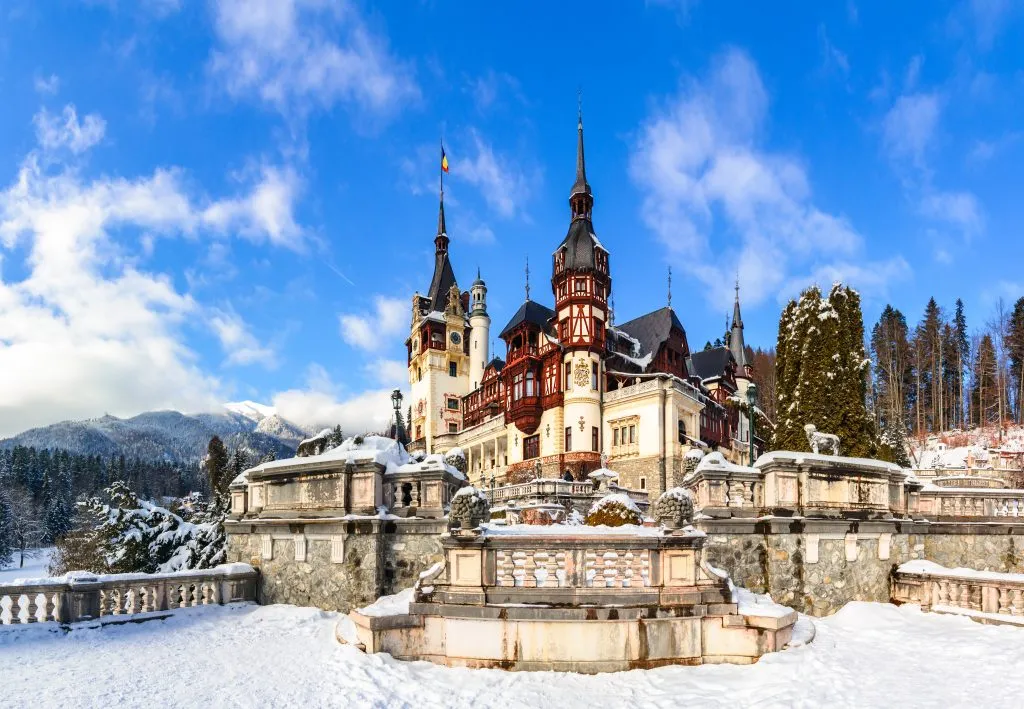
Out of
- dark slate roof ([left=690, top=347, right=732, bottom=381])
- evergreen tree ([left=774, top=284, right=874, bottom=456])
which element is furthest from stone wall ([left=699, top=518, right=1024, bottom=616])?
dark slate roof ([left=690, top=347, right=732, bottom=381])

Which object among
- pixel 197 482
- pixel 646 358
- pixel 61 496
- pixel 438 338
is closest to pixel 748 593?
pixel 646 358

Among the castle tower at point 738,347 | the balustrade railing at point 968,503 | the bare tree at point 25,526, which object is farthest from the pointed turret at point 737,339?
the bare tree at point 25,526

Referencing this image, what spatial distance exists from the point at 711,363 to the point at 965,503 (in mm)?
43369

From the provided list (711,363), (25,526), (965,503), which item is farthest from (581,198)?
(25,526)

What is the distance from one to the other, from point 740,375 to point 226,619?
5392 centimetres

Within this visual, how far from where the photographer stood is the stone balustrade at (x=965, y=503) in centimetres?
1545

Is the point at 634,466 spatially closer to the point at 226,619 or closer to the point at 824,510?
the point at 824,510

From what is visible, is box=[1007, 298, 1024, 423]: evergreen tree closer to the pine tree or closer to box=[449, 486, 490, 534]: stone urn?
the pine tree

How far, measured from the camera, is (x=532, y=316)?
5094 cm

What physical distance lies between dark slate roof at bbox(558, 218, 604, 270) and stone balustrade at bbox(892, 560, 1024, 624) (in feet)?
112

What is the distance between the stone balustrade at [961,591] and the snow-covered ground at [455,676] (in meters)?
0.43

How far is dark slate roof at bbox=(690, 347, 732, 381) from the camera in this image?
188 ft

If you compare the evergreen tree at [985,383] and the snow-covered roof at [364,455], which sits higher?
the evergreen tree at [985,383]

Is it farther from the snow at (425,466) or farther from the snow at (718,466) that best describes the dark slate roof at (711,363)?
the snow at (425,466)
